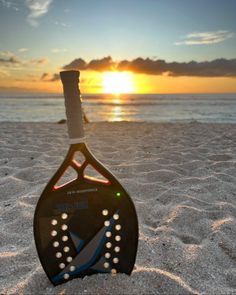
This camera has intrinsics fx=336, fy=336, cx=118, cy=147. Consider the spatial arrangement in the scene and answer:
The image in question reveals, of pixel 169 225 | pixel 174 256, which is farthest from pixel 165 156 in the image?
pixel 174 256

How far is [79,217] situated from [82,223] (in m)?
0.03

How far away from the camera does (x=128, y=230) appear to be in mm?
1449

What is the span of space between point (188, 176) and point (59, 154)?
173 cm

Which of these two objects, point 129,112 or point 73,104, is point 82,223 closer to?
point 73,104

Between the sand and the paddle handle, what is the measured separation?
2.09 ft

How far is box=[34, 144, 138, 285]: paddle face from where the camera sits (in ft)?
4.57

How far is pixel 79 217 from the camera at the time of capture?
1.42m

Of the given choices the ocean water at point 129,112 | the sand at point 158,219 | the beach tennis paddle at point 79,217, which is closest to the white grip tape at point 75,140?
the beach tennis paddle at point 79,217

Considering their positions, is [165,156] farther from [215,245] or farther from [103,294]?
[103,294]

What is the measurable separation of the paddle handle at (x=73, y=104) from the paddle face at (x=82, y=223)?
5 centimetres

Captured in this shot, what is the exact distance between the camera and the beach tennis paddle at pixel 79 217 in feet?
4.57

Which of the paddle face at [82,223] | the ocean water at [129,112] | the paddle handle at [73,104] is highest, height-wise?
the paddle handle at [73,104]

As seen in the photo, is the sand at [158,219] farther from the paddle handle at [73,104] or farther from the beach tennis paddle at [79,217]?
the paddle handle at [73,104]

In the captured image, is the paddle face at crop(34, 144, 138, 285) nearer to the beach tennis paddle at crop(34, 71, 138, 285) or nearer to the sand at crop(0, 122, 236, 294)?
the beach tennis paddle at crop(34, 71, 138, 285)
